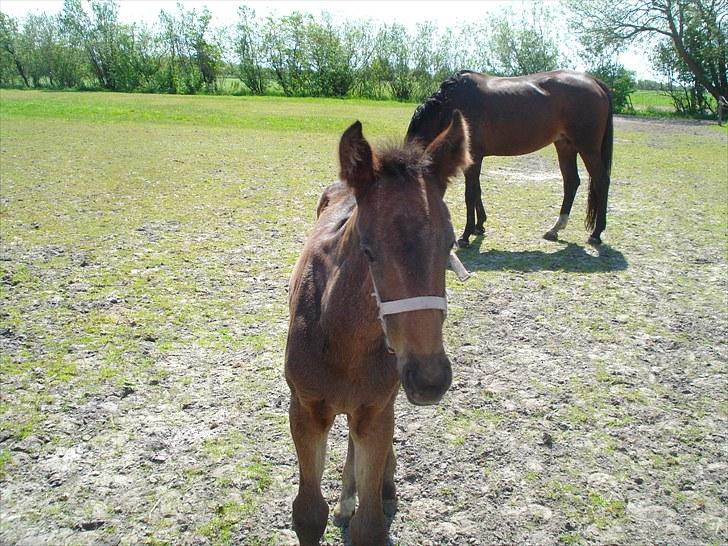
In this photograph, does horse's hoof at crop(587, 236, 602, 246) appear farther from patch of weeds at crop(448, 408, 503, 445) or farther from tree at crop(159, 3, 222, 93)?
tree at crop(159, 3, 222, 93)

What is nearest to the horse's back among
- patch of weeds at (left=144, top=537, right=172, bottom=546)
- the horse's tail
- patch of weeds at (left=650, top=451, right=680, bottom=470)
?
the horse's tail

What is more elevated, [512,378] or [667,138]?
[667,138]

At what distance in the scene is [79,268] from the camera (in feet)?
20.2

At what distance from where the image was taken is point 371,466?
247 centimetres

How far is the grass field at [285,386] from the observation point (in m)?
2.90

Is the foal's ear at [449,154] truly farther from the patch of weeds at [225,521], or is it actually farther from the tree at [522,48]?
the tree at [522,48]

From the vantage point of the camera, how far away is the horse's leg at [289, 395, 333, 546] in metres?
2.51

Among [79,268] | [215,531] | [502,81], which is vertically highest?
[502,81]

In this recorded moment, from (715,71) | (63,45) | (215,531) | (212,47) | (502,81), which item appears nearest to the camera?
(215,531)

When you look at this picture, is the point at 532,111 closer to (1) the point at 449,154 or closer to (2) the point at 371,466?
(1) the point at 449,154

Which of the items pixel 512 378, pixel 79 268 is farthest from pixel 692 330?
pixel 79 268

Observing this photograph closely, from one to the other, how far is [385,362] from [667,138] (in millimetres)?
20751

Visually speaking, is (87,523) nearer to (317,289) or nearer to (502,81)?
(317,289)

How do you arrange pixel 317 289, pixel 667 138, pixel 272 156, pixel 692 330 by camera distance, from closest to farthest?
1. pixel 317 289
2. pixel 692 330
3. pixel 272 156
4. pixel 667 138
